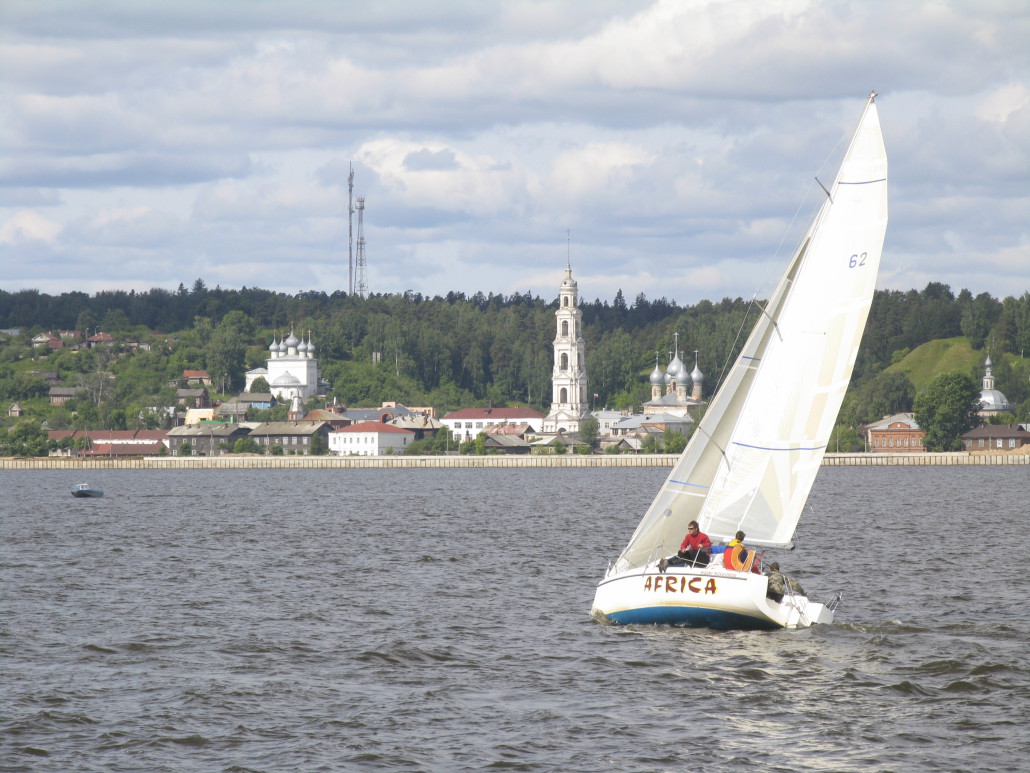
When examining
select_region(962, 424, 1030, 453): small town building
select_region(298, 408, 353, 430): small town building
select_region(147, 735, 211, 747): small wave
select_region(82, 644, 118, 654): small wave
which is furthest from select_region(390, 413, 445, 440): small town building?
select_region(147, 735, 211, 747): small wave

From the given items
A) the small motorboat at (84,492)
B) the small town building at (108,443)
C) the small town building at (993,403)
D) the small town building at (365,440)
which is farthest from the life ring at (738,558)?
the small town building at (108,443)

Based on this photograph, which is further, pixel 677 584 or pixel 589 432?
pixel 589 432

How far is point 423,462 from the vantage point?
161500mm

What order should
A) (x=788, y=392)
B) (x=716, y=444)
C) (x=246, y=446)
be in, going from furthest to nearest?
1. (x=246, y=446)
2. (x=716, y=444)
3. (x=788, y=392)

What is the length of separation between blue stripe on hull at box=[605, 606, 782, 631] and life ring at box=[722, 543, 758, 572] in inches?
30.4

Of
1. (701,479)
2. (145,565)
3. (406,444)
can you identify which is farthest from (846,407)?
(701,479)

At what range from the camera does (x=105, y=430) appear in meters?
190

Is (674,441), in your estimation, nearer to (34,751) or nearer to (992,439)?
(992,439)

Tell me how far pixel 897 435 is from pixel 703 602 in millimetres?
146785

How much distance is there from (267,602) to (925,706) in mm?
15656

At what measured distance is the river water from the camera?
17.5 metres

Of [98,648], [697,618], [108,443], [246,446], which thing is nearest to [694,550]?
[697,618]

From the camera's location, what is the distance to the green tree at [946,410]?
15312 centimetres

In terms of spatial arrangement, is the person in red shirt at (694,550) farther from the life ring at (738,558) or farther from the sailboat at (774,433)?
the life ring at (738,558)
